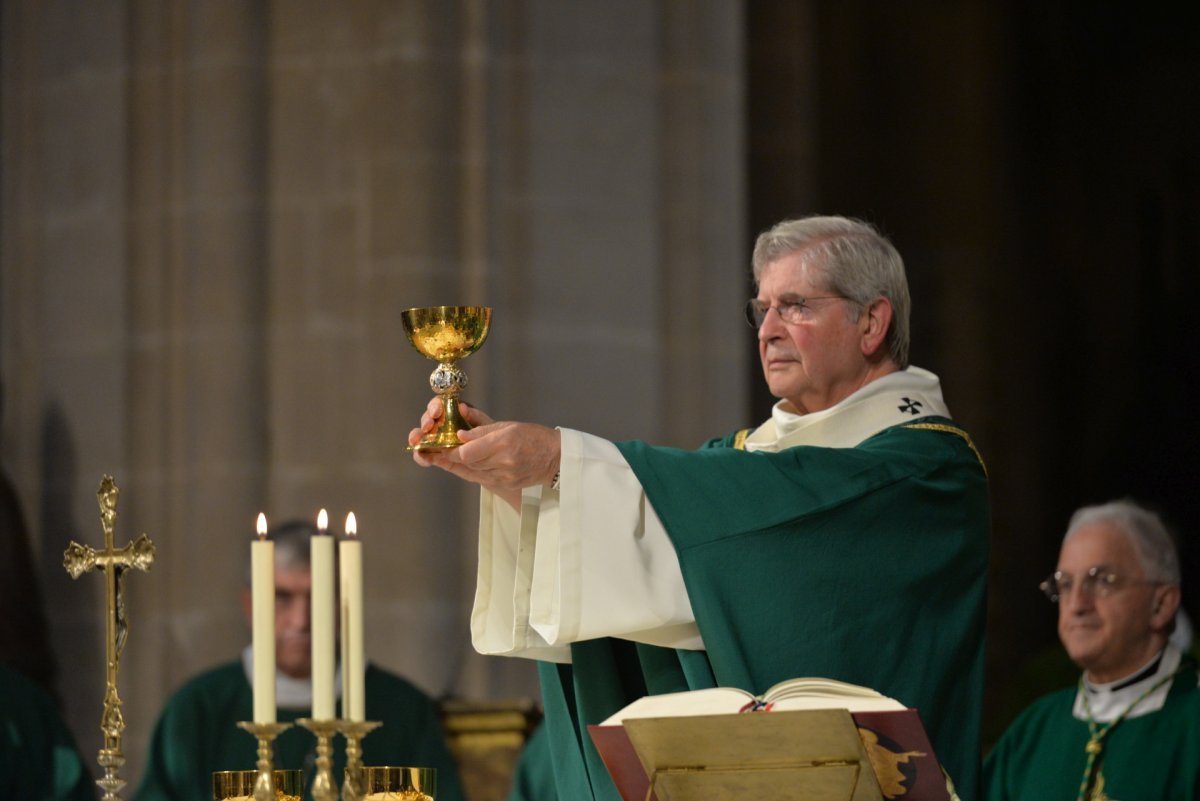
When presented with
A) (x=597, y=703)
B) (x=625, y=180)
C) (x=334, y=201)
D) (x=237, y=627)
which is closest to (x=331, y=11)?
(x=334, y=201)

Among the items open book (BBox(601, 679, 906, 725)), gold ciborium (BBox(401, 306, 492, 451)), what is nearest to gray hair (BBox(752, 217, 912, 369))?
gold ciborium (BBox(401, 306, 492, 451))

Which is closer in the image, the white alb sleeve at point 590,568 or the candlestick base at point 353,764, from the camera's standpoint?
the candlestick base at point 353,764

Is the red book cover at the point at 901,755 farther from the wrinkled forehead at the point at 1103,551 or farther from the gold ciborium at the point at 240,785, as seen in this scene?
the wrinkled forehead at the point at 1103,551

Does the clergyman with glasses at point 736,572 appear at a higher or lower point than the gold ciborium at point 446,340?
lower

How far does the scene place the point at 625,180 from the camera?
28.1ft

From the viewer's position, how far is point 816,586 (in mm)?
4633

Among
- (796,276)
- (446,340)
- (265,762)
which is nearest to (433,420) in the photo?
(446,340)

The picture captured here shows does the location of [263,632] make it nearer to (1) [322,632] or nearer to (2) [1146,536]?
(1) [322,632]

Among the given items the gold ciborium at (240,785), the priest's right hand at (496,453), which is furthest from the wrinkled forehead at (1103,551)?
the gold ciborium at (240,785)

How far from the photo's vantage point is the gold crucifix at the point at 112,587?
12.6 feet

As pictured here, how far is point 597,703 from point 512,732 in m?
3.21

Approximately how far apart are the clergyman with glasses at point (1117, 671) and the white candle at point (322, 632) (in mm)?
4133

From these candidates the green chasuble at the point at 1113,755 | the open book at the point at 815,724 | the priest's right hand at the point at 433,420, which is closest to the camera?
the open book at the point at 815,724

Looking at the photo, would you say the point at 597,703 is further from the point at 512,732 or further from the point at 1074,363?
the point at 1074,363
